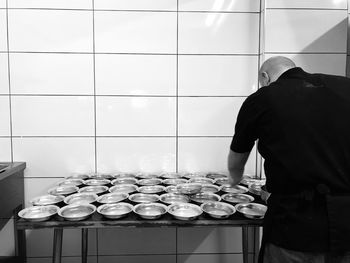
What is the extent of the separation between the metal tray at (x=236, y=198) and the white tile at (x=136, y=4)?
1392mm

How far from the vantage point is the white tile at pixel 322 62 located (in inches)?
81.4

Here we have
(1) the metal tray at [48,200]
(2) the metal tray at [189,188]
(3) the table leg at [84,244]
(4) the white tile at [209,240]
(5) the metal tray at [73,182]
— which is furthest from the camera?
(4) the white tile at [209,240]

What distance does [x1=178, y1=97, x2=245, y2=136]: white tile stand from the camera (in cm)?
215

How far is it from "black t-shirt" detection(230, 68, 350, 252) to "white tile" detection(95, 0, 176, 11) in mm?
1228

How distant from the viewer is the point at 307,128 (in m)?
1.13

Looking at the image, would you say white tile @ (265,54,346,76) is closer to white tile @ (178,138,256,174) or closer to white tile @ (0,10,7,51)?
white tile @ (178,138,256,174)

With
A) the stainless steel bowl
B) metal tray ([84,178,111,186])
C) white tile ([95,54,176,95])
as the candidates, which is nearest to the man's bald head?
white tile ([95,54,176,95])

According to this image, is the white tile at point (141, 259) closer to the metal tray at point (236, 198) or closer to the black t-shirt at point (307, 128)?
the metal tray at point (236, 198)

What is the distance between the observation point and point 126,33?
2.09 m

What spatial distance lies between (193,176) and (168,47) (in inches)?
38.6

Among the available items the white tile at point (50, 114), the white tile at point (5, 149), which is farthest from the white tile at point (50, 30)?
the white tile at point (5, 149)

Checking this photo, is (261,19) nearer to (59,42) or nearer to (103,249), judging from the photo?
(59,42)

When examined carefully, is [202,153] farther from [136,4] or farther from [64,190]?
[136,4]

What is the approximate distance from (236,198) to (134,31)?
4.53ft
